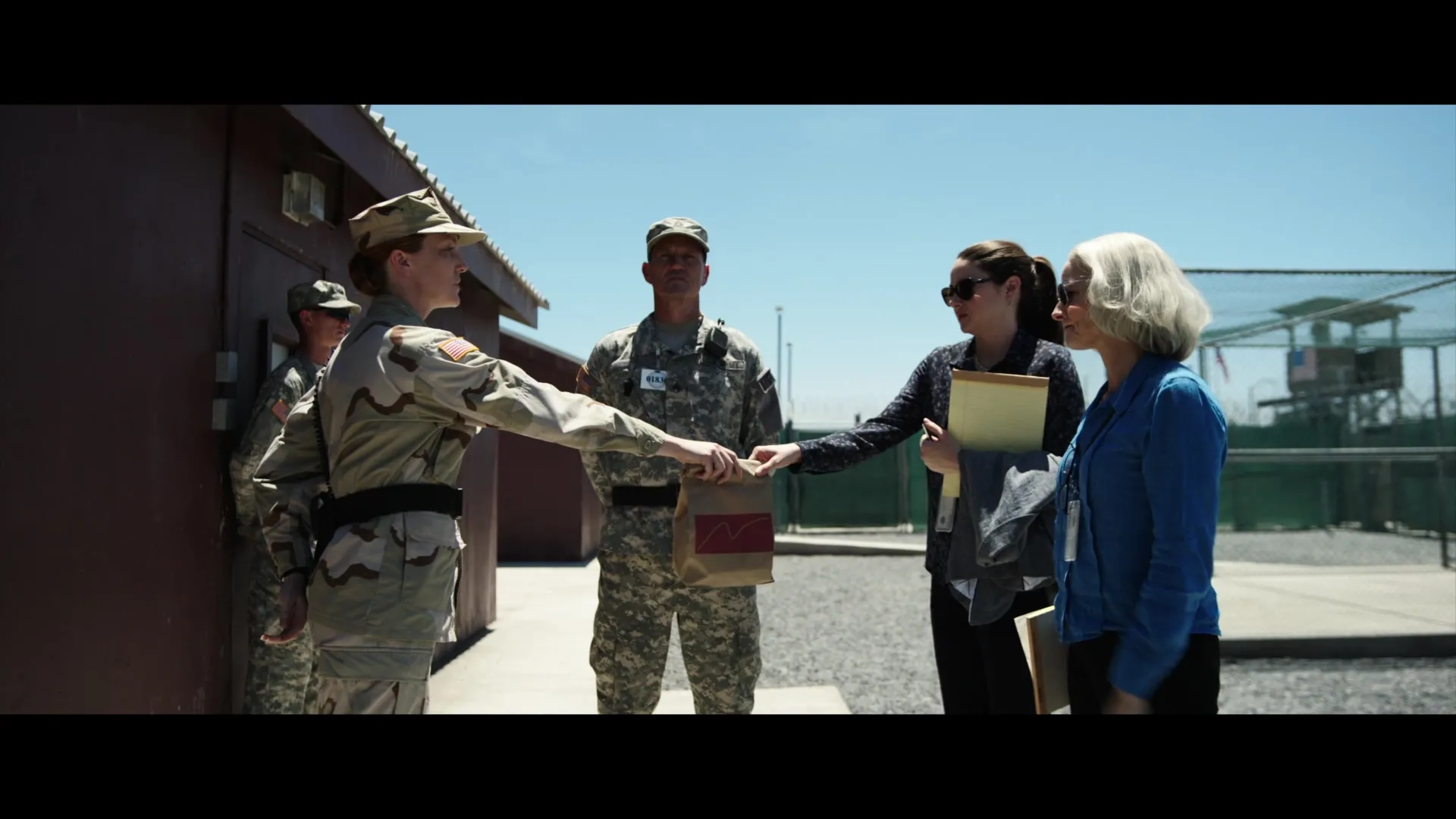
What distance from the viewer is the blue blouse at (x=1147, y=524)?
70.1 inches

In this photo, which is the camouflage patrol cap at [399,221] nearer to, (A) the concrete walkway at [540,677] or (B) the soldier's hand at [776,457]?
(B) the soldier's hand at [776,457]

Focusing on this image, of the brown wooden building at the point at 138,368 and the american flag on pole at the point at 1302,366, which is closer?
the brown wooden building at the point at 138,368

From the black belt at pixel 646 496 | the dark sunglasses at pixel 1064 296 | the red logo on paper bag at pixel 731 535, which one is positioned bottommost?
the red logo on paper bag at pixel 731 535

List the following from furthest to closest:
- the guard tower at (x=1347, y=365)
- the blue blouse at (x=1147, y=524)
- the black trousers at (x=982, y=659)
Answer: the guard tower at (x=1347, y=365), the black trousers at (x=982, y=659), the blue blouse at (x=1147, y=524)

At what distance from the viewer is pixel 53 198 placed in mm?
2627

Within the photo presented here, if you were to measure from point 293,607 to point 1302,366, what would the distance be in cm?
1089

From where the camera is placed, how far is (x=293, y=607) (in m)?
2.44

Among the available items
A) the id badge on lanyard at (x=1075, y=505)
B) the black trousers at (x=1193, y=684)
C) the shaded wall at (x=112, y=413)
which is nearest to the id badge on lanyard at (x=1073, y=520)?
the id badge on lanyard at (x=1075, y=505)

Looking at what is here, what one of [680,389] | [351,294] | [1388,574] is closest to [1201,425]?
[680,389]

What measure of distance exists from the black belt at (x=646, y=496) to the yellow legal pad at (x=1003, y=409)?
1.01 metres
